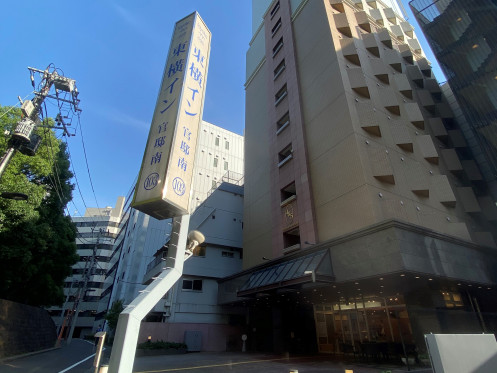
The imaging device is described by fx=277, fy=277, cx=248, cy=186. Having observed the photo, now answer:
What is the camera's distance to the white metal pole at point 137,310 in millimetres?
3979

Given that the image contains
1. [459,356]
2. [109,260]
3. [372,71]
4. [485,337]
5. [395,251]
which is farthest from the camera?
[109,260]

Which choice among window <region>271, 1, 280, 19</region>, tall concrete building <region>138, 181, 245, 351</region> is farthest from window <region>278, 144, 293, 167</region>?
window <region>271, 1, 280, 19</region>

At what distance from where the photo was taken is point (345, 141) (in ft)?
60.3

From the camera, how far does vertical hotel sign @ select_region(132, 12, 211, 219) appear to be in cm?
588

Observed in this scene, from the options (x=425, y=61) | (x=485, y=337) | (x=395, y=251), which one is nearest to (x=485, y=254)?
(x=395, y=251)

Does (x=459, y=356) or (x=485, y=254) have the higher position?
(x=485, y=254)

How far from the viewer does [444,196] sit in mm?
19734

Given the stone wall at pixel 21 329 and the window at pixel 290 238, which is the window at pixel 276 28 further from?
the stone wall at pixel 21 329

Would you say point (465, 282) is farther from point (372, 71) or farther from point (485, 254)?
point (372, 71)

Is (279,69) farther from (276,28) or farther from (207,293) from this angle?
(207,293)

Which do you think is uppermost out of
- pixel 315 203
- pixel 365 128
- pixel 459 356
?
pixel 365 128

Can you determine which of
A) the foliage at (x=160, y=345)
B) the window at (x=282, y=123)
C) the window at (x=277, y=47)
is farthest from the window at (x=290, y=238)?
the window at (x=277, y=47)

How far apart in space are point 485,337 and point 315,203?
12564 mm

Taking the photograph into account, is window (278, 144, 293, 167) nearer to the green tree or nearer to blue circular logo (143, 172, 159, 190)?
the green tree
